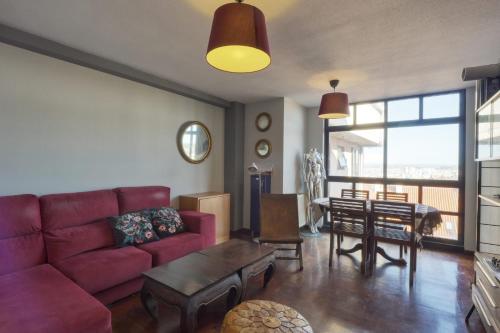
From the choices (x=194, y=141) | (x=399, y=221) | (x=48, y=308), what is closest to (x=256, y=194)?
Result: (x=194, y=141)

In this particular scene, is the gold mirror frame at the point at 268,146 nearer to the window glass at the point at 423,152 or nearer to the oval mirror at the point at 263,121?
the oval mirror at the point at 263,121

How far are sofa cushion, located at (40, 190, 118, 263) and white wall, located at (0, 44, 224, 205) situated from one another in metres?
0.25

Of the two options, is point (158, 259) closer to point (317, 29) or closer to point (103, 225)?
point (103, 225)

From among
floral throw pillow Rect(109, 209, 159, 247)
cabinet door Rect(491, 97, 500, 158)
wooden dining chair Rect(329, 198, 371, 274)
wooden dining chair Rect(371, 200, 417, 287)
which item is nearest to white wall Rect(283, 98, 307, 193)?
wooden dining chair Rect(329, 198, 371, 274)

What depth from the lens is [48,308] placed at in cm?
155

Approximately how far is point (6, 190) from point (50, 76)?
124 centimetres

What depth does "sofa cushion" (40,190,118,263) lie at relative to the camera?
2.34m

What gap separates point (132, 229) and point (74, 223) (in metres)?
0.56

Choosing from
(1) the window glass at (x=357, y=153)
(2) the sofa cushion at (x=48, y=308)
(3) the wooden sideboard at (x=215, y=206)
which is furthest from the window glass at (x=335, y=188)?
(2) the sofa cushion at (x=48, y=308)

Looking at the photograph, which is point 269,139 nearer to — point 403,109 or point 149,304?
point 403,109

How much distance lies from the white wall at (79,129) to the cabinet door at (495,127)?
3.77m

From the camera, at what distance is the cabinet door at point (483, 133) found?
2.33 m

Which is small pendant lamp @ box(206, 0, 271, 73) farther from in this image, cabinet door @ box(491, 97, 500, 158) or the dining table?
the dining table

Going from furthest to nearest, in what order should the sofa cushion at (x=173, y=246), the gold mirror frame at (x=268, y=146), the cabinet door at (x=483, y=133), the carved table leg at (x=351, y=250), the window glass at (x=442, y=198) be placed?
the gold mirror frame at (x=268, y=146), the window glass at (x=442, y=198), the carved table leg at (x=351, y=250), the sofa cushion at (x=173, y=246), the cabinet door at (x=483, y=133)
